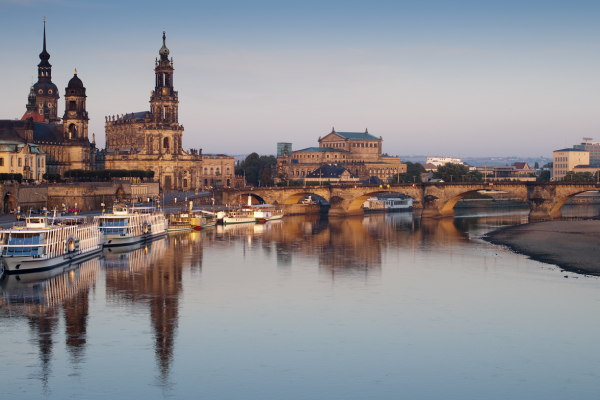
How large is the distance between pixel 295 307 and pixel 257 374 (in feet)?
36.7

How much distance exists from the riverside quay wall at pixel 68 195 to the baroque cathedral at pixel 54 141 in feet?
26.5

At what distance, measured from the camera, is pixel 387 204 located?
139000 millimetres

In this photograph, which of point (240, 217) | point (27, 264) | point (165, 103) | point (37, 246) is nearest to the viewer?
point (27, 264)

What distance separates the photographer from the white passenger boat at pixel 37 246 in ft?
156

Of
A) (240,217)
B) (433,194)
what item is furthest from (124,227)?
(433,194)

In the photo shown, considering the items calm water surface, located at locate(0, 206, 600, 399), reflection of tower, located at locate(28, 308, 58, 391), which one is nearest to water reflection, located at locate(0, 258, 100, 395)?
reflection of tower, located at locate(28, 308, 58, 391)

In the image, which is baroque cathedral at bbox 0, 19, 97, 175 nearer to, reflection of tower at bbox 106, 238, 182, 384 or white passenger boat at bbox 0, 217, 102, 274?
reflection of tower at bbox 106, 238, 182, 384

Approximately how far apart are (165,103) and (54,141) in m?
20.2

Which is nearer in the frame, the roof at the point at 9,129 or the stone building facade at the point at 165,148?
the roof at the point at 9,129

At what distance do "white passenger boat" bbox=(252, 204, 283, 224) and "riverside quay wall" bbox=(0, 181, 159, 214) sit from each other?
648 inches

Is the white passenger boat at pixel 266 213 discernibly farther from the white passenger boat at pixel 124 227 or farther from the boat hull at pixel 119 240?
the boat hull at pixel 119 240

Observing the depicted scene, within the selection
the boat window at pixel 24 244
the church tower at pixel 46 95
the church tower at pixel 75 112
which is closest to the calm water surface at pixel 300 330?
the boat window at pixel 24 244

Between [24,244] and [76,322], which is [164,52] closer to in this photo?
[24,244]

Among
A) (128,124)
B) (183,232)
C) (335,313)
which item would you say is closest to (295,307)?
(335,313)
